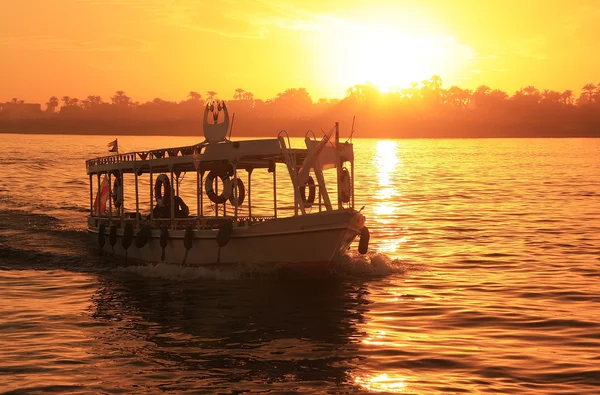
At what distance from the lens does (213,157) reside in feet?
73.5

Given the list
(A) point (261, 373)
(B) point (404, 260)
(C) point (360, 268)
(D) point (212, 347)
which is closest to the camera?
(A) point (261, 373)

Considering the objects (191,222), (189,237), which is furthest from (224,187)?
(191,222)

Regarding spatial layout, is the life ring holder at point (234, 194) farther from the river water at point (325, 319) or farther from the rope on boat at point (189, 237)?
the river water at point (325, 319)

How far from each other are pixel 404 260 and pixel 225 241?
7012 mm

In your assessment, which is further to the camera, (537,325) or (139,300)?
(139,300)

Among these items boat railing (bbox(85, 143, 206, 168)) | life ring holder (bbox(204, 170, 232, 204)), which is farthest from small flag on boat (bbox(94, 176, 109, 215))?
life ring holder (bbox(204, 170, 232, 204))

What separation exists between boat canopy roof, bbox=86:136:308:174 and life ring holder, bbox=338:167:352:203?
49.1 inches

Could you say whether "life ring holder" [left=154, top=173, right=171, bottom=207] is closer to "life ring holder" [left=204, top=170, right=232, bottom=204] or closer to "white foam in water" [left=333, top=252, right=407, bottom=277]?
"life ring holder" [left=204, top=170, right=232, bottom=204]

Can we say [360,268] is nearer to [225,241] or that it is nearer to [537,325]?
[225,241]

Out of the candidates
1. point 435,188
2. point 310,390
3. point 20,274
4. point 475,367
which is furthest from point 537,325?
point 435,188

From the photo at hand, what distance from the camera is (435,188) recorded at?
6188 centimetres

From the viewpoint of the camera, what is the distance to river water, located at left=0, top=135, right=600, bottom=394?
13359 mm

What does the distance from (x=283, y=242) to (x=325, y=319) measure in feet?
12.3

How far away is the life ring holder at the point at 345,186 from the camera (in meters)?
22.7
